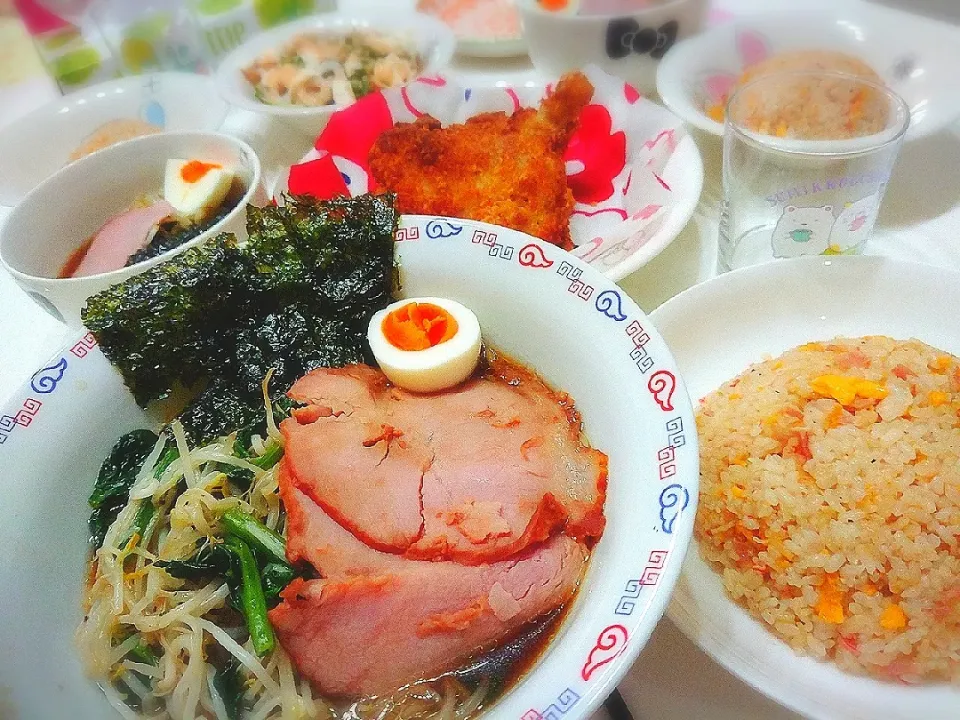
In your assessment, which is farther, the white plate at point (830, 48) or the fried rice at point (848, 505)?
the white plate at point (830, 48)

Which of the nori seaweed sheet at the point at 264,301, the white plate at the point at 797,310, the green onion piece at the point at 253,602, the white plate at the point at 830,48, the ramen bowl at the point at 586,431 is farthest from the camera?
the white plate at the point at 830,48

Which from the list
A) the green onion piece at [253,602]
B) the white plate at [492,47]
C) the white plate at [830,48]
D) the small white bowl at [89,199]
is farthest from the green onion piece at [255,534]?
the white plate at [492,47]

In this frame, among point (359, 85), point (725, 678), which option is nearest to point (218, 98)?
point (359, 85)

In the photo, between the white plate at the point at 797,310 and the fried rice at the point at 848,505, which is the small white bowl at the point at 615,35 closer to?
the white plate at the point at 797,310

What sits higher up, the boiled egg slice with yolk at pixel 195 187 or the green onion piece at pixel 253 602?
the boiled egg slice with yolk at pixel 195 187

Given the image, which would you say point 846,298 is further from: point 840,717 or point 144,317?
point 144,317

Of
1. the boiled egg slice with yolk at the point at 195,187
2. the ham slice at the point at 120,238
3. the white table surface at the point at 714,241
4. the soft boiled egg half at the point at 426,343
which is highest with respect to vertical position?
the boiled egg slice with yolk at the point at 195,187

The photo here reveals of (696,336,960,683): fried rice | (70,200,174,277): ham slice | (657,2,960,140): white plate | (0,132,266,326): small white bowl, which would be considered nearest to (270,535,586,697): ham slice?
(696,336,960,683): fried rice

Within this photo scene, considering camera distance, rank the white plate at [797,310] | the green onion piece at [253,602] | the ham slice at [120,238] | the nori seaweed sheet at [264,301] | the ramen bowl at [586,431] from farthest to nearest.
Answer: the ham slice at [120,238] → the white plate at [797,310] → the nori seaweed sheet at [264,301] → the green onion piece at [253,602] → the ramen bowl at [586,431]
